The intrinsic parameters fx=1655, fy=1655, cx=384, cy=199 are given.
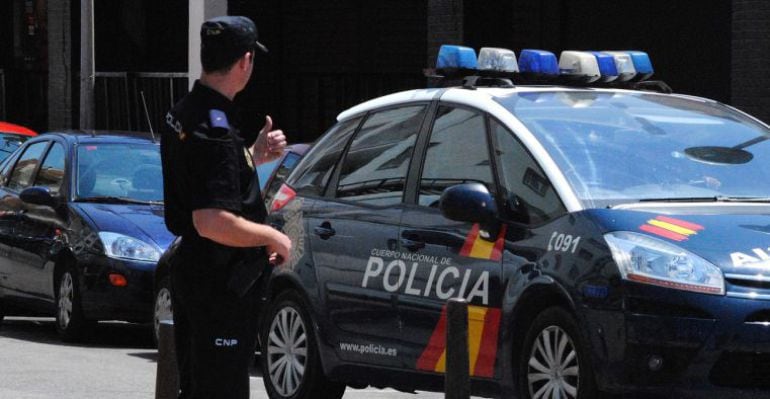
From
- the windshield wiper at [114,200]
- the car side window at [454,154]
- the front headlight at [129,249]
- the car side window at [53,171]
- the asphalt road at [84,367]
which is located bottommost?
the asphalt road at [84,367]

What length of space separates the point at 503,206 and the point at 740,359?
Answer: 140cm

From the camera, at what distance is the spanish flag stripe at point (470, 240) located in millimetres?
7520

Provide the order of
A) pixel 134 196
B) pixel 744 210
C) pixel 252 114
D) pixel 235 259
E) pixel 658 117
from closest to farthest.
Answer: pixel 235 259, pixel 744 210, pixel 658 117, pixel 134 196, pixel 252 114

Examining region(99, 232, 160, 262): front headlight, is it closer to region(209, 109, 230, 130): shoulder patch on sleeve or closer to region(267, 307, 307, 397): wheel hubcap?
region(267, 307, 307, 397): wheel hubcap

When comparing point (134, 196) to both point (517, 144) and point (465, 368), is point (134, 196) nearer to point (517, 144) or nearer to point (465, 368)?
point (517, 144)

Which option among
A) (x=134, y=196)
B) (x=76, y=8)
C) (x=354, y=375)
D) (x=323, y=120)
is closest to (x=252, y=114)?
(x=323, y=120)

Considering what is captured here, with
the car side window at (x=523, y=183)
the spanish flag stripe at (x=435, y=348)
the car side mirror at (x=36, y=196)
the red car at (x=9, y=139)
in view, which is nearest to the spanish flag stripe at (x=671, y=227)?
the car side window at (x=523, y=183)

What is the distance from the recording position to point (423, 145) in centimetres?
819

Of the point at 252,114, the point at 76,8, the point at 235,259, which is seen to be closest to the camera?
the point at 235,259

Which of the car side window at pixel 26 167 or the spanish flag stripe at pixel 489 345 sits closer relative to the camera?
the spanish flag stripe at pixel 489 345

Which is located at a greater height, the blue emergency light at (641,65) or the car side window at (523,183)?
the blue emergency light at (641,65)

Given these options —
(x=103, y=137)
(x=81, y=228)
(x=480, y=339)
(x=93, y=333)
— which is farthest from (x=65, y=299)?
(x=480, y=339)

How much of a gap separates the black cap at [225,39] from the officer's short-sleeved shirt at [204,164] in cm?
14

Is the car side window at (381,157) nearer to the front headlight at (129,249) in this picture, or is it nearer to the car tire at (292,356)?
the car tire at (292,356)
